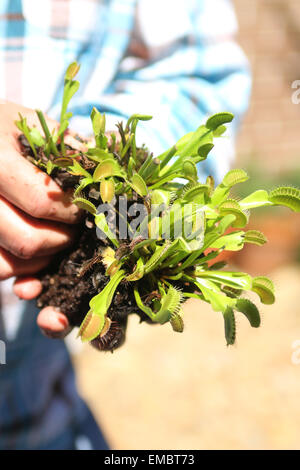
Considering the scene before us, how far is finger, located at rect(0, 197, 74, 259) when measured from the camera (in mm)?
723

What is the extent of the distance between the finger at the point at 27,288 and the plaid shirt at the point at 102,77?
1.11 feet

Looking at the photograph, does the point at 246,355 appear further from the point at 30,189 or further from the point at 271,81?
the point at 30,189

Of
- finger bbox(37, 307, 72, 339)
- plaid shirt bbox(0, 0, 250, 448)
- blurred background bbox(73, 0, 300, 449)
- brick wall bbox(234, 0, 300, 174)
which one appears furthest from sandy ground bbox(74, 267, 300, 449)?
finger bbox(37, 307, 72, 339)

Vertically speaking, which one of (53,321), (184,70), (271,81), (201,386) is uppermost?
(184,70)

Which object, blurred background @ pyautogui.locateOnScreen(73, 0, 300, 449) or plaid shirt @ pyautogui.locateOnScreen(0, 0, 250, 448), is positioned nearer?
plaid shirt @ pyautogui.locateOnScreen(0, 0, 250, 448)

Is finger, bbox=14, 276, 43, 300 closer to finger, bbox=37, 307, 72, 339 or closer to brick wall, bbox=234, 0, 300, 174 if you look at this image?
finger, bbox=37, 307, 72, 339

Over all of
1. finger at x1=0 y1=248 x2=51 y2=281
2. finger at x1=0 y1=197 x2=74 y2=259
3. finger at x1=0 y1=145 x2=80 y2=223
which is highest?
finger at x1=0 y1=145 x2=80 y2=223

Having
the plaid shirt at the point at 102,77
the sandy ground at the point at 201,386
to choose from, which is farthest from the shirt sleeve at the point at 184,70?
the sandy ground at the point at 201,386

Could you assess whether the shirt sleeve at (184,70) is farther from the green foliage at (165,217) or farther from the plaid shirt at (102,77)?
the green foliage at (165,217)

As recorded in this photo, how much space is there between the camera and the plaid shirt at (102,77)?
1.03 metres

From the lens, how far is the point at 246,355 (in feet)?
9.25

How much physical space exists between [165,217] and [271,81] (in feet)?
10.2

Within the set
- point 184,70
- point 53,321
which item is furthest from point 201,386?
point 53,321

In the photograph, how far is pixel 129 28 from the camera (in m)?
1.12
